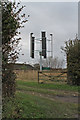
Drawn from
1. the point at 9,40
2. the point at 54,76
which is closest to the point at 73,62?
the point at 54,76

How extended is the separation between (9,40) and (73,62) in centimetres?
1113

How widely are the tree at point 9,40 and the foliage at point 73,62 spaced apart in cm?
992

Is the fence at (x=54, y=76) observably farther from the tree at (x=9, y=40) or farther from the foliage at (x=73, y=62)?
the tree at (x=9, y=40)

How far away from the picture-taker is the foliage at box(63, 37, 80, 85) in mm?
15320

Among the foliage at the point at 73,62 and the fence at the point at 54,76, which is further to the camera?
the fence at the point at 54,76

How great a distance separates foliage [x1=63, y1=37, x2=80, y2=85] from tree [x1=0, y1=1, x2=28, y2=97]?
9.92 meters

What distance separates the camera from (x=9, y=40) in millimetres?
5402

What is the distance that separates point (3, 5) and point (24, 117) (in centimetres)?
325

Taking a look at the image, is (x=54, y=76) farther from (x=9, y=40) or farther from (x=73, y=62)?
(x=9, y=40)

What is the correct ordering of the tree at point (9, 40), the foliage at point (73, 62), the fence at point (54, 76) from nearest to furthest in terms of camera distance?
1. the tree at point (9, 40)
2. the foliage at point (73, 62)
3. the fence at point (54, 76)

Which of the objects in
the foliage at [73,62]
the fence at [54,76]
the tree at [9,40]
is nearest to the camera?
the tree at [9,40]

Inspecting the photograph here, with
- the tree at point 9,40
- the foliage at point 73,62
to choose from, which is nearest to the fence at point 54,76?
the foliage at point 73,62

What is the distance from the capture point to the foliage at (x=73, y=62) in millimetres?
15320

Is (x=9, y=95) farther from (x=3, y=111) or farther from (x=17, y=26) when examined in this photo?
(x=17, y=26)
